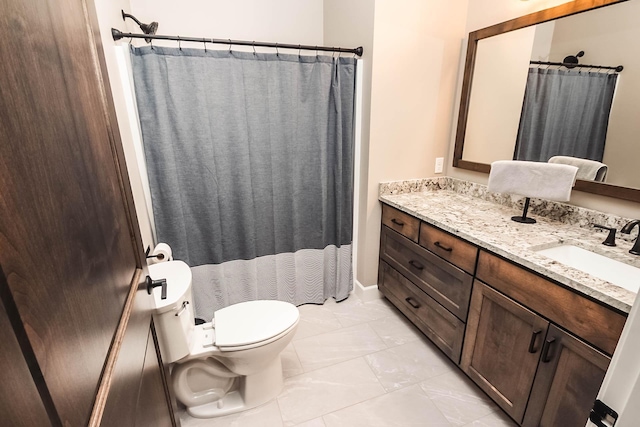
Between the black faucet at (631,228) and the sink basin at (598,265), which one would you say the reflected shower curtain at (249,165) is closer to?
the sink basin at (598,265)

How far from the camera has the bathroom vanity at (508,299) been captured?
1.05 meters

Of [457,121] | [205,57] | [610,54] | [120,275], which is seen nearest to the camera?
[120,275]

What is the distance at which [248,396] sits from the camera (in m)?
1.54

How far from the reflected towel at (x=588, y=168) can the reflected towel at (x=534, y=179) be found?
0.30ft

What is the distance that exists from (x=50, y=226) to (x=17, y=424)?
23 cm

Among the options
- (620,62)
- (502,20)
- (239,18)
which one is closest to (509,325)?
(620,62)

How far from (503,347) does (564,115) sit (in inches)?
47.7

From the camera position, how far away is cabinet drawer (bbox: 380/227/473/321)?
1.58 meters

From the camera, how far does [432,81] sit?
2100 millimetres

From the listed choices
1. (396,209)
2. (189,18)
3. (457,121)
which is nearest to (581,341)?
(396,209)

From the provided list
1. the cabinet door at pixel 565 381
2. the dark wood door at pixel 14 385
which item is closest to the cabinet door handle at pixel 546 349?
the cabinet door at pixel 565 381

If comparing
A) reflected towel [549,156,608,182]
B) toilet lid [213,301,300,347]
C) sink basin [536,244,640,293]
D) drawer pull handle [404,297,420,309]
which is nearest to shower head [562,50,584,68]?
reflected towel [549,156,608,182]

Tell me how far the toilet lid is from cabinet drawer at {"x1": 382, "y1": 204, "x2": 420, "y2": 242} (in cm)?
87

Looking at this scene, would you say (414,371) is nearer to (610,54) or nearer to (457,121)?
(457,121)
